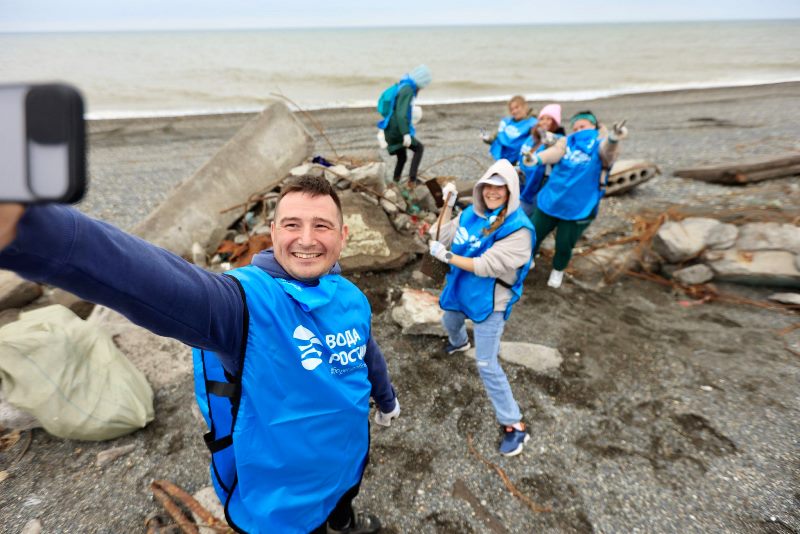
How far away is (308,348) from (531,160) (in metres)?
4.53

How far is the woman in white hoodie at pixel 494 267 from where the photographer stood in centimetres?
297

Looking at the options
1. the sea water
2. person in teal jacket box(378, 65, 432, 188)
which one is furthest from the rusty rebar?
the sea water

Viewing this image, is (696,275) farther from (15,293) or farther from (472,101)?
(472,101)

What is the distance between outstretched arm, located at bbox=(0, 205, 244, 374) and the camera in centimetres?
72

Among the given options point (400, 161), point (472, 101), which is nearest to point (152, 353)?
point (400, 161)

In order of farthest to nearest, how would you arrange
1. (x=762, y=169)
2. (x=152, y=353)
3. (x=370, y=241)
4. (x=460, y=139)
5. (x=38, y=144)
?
(x=460, y=139) < (x=762, y=169) < (x=370, y=241) < (x=152, y=353) < (x=38, y=144)

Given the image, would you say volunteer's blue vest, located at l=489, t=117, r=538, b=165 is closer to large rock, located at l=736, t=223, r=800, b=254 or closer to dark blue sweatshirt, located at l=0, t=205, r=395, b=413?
large rock, located at l=736, t=223, r=800, b=254

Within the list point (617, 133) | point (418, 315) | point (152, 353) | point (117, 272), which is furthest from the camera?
point (617, 133)

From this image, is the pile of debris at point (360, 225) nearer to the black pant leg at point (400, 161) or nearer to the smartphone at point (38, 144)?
the black pant leg at point (400, 161)

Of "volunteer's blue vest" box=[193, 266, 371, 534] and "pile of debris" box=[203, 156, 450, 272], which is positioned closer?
"volunteer's blue vest" box=[193, 266, 371, 534]

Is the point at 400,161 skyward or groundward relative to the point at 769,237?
skyward

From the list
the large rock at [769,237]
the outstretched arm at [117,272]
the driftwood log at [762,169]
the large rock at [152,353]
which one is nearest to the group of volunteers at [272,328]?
the outstretched arm at [117,272]

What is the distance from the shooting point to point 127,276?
878 millimetres

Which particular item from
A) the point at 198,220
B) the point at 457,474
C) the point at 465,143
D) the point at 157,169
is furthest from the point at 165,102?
the point at 457,474
